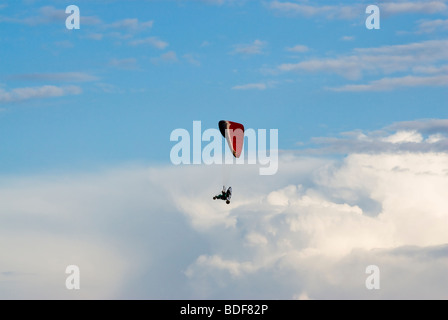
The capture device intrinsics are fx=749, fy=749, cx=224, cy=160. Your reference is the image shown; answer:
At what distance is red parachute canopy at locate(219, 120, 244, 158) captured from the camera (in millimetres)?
135625

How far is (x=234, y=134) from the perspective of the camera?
453 feet

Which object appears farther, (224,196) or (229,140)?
(229,140)

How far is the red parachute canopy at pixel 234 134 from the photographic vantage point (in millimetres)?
135625
